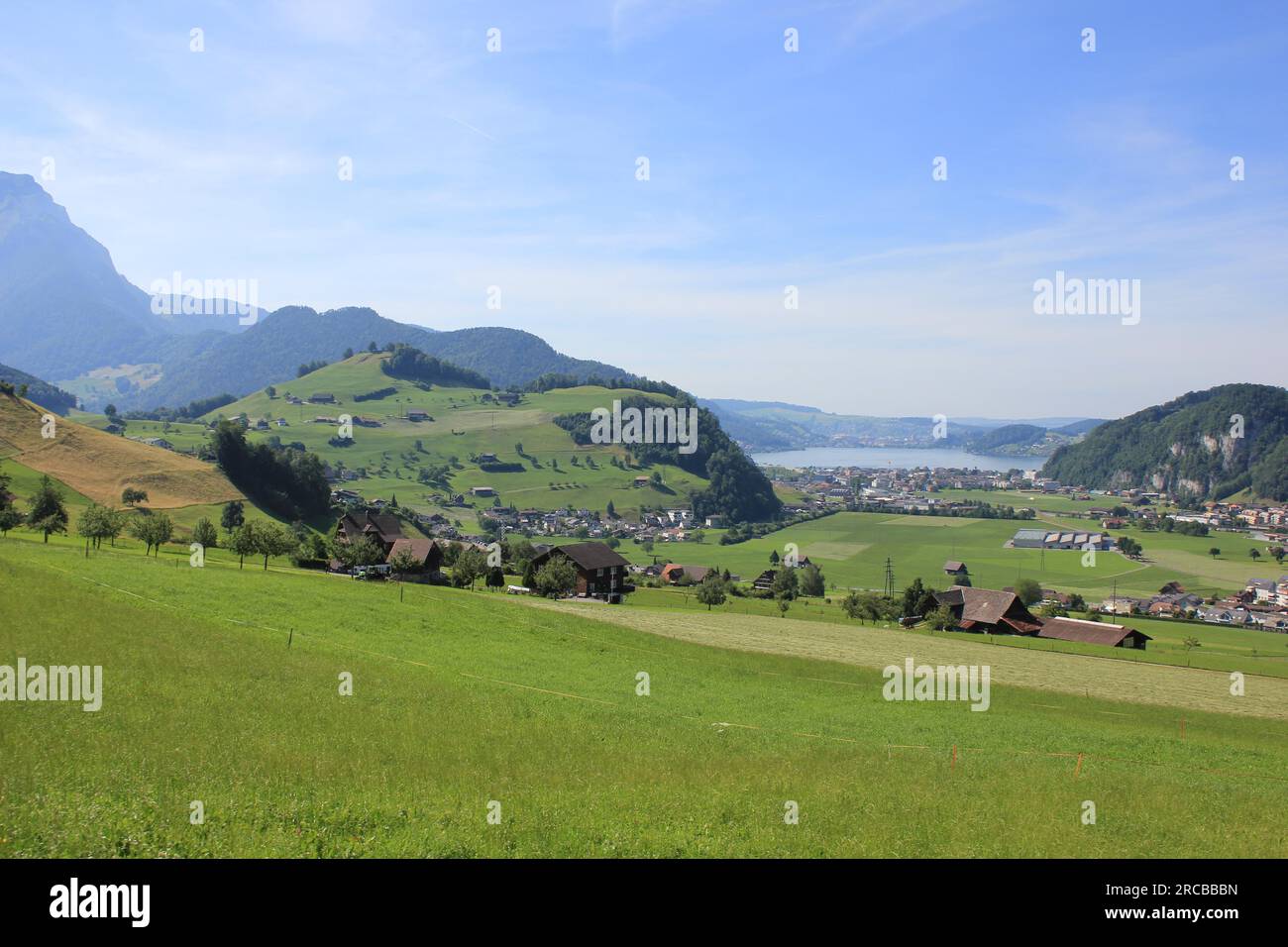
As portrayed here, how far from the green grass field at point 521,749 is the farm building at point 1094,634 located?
3796 centimetres

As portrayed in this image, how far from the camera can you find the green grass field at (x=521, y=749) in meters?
15.2

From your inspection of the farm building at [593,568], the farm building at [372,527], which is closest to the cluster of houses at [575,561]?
the farm building at [593,568]

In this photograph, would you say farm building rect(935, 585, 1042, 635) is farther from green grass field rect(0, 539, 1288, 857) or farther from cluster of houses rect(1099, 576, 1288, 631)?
green grass field rect(0, 539, 1288, 857)

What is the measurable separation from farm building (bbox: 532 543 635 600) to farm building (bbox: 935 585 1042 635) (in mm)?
41635

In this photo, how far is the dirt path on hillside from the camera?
171 ft

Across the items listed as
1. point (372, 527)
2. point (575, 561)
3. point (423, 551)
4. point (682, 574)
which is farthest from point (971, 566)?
point (372, 527)

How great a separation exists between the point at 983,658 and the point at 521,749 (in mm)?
51022

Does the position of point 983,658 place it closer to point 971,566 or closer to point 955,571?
point 955,571

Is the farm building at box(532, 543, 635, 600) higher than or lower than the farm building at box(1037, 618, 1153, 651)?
higher

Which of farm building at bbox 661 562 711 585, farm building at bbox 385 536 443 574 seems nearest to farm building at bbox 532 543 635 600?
farm building at bbox 385 536 443 574
